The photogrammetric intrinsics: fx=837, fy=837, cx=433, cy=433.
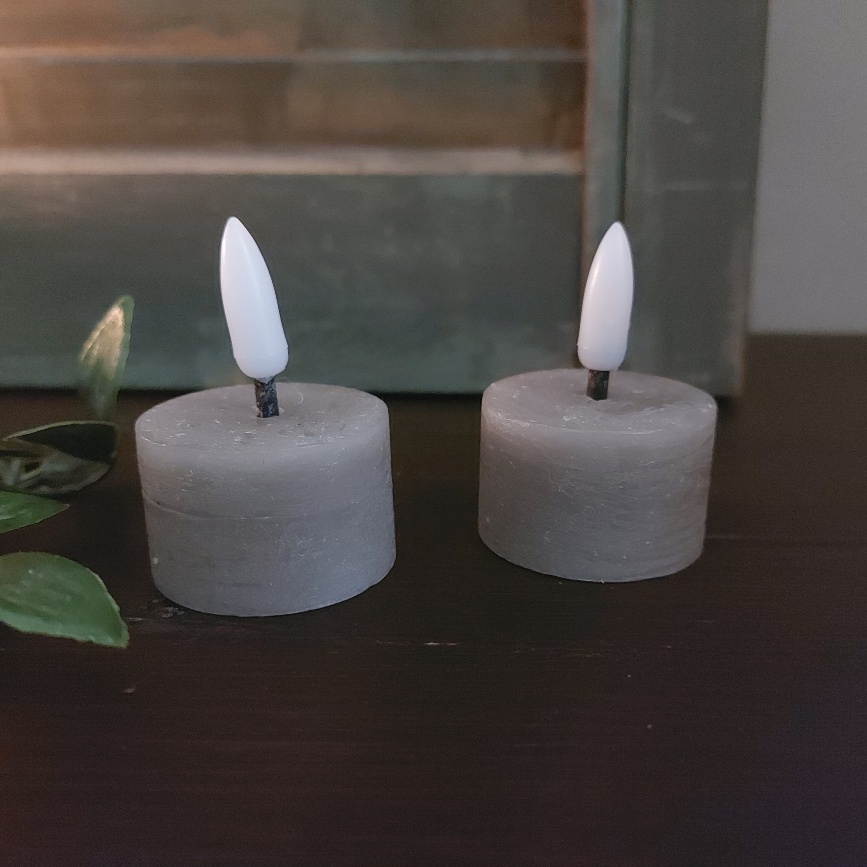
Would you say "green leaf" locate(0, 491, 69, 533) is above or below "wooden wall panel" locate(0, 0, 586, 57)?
below

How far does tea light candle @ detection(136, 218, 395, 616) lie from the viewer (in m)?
0.38

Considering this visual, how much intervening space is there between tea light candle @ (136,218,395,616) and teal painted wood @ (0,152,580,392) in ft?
0.99

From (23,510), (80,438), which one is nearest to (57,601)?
(23,510)

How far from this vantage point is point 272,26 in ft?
2.24

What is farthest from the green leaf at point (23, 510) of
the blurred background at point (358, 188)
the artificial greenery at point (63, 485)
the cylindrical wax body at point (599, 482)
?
the blurred background at point (358, 188)

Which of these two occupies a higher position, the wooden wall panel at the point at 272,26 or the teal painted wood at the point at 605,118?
the wooden wall panel at the point at 272,26

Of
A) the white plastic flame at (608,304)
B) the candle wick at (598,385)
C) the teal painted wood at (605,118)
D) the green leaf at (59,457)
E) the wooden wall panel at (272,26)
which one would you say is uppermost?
the wooden wall panel at (272,26)

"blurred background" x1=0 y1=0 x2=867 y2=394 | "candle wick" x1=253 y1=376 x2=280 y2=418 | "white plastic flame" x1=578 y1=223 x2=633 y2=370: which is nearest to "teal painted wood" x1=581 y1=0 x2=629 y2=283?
"blurred background" x1=0 y1=0 x2=867 y2=394

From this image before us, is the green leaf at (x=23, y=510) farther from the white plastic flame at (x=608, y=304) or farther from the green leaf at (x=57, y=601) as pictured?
the white plastic flame at (x=608, y=304)

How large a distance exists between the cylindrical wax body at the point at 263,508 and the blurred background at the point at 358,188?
1.01 ft

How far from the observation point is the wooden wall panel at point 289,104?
26.8 inches

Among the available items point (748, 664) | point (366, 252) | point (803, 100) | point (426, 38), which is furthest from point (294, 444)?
point (803, 100)

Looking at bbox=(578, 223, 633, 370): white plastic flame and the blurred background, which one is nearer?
bbox=(578, 223, 633, 370): white plastic flame

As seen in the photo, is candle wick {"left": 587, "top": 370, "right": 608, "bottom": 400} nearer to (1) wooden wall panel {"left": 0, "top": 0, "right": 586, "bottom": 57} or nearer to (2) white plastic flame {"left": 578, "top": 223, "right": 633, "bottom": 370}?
(2) white plastic flame {"left": 578, "top": 223, "right": 633, "bottom": 370}
